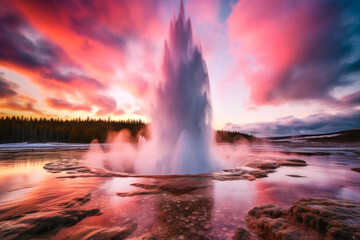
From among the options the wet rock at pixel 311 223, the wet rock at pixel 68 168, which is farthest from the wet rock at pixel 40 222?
the wet rock at pixel 68 168

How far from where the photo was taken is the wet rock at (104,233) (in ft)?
11.4

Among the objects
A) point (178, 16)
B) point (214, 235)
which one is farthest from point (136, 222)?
point (178, 16)

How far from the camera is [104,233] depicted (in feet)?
11.8

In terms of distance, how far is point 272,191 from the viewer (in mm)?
7281

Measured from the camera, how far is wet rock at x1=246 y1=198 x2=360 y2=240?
3.21 metres

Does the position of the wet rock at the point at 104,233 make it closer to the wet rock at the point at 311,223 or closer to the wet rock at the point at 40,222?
the wet rock at the point at 40,222

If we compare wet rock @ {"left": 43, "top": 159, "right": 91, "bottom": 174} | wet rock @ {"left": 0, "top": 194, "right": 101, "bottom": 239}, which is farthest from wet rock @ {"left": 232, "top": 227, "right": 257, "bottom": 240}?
wet rock @ {"left": 43, "top": 159, "right": 91, "bottom": 174}

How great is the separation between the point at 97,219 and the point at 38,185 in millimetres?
6583

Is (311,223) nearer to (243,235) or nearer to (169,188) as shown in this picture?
(243,235)

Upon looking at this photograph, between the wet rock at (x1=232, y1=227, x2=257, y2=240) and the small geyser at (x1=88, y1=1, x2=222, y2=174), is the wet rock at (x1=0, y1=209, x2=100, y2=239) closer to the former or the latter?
the wet rock at (x1=232, y1=227, x2=257, y2=240)

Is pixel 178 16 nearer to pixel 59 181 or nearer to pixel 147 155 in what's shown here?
pixel 147 155

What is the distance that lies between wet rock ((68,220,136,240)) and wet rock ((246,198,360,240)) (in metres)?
3.48

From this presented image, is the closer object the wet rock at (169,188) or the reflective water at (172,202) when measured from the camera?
the reflective water at (172,202)

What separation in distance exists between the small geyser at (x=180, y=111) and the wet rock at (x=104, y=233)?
9699 millimetres
